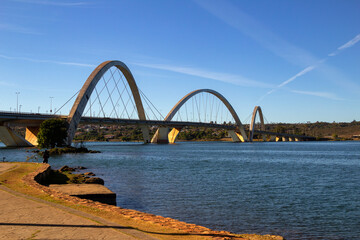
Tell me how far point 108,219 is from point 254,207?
8321mm

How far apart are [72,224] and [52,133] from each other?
188ft

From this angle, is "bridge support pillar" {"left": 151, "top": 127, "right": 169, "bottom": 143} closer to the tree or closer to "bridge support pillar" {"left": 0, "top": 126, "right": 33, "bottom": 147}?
"bridge support pillar" {"left": 0, "top": 126, "right": 33, "bottom": 147}

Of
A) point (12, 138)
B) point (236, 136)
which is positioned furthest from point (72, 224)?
point (236, 136)

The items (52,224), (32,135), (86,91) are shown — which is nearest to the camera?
(52,224)

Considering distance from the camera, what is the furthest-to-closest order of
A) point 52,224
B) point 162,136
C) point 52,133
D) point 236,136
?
point 236,136 < point 162,136 < point 52,133 < point 52,224

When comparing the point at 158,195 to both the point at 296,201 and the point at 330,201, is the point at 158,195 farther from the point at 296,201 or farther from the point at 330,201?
the point at 330,201

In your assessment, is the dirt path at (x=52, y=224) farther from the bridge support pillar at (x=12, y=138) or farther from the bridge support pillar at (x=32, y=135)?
the bridge support pillar at (x=32, y=135)

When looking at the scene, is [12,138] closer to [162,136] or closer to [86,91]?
[86,91]

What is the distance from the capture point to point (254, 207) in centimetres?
1563

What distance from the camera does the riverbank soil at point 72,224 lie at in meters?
7.35

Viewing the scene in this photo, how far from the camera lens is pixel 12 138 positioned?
7194cm

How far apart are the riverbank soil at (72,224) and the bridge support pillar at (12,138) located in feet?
211

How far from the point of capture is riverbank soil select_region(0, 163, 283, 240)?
735 cm

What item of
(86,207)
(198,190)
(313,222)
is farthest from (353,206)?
(86,207)
